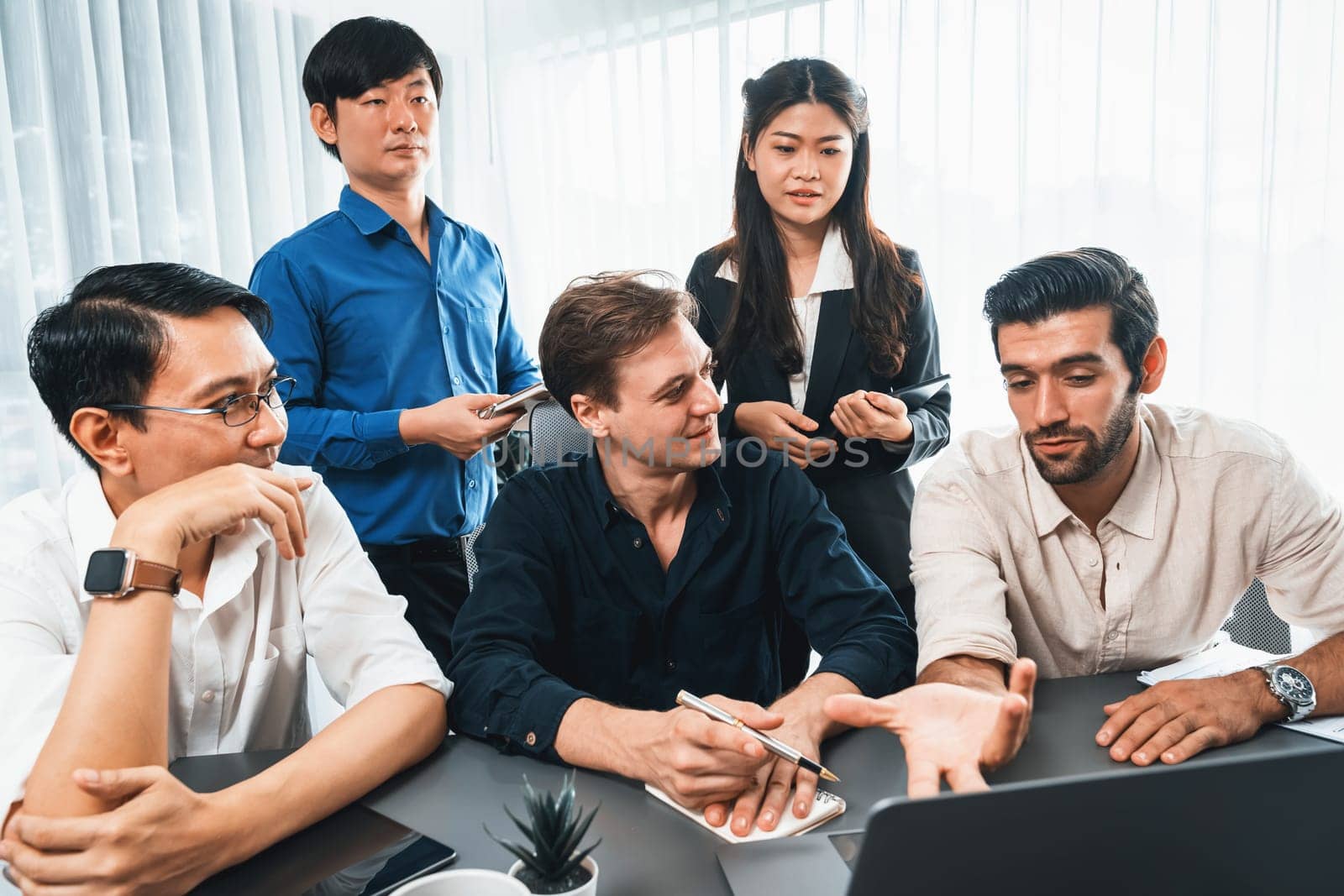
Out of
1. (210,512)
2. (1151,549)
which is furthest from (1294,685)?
(210,512)

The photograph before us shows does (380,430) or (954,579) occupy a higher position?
(380,430)

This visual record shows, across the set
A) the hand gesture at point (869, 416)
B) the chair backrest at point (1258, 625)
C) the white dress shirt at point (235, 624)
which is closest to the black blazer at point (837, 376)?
the hand gesture at point (869, 416)

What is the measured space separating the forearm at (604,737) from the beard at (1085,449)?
33.9 inches

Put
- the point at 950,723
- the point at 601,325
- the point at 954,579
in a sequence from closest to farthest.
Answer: the point at 950,723
the point at 954,579
the point at 601,325

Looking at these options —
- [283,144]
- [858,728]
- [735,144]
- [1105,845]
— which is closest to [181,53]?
[283,144]

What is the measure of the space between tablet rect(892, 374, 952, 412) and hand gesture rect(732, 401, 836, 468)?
25 centimetres

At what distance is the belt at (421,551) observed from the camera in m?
2.27

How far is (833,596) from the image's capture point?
162 cm

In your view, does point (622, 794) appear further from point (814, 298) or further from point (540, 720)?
point (814, 298)

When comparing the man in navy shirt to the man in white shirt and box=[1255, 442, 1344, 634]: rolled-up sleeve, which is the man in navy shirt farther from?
box=[1255, 442, 1344, 634]: rolled-up sleeve

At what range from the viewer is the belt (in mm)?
2268

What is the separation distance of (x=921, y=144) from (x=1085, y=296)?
6.61ft

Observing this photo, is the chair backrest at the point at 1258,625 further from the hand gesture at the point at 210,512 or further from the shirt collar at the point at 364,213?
the shirt collar at the point at 364,213

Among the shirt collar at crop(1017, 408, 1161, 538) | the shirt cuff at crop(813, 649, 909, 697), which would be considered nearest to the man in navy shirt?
the shirt cuff at crop(813, 649, 909, 697)
